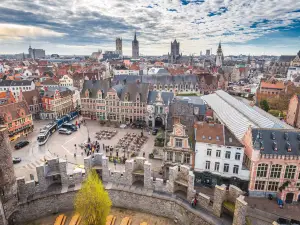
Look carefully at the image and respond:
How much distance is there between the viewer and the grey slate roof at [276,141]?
3084 centimetres

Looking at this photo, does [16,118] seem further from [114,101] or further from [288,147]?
[288,147]

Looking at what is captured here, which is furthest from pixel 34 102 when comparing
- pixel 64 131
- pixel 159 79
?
pixel 159 79

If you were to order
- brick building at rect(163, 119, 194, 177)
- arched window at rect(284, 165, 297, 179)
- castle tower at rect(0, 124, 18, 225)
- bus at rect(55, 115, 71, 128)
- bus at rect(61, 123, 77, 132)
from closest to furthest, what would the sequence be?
castle tower at rect(0, 124, 18, 225) < arched window at rect(284, 165, 297, 179) < brick building at rect(163, 119, 194, 177) < bus at rect(61, 123, 77, 132) < bus at rect(55, 115, 71, 128)

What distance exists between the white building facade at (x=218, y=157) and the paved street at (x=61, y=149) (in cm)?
903

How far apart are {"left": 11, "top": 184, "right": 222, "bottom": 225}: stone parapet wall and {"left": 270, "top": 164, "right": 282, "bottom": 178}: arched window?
55.3 ft

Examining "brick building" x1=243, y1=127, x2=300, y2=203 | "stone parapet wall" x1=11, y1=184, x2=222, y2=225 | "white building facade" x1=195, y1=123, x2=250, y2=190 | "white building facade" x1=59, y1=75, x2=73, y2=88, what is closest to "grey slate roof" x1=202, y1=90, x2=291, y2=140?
"white building facade" x1=195, y1=123, x2=250, y2=190

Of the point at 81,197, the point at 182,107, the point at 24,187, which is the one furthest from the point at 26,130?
the point at 81,197

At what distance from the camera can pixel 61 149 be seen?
46.5 metres

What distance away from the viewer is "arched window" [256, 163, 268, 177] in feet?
103

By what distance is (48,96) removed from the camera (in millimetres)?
67000

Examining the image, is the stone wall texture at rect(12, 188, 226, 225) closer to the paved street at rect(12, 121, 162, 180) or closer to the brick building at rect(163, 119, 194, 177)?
the brick building at rect(163, 119, 194, 177)

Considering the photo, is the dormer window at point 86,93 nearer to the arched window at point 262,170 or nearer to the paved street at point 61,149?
the paved street at point 61,149

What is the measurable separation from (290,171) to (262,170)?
4.09m

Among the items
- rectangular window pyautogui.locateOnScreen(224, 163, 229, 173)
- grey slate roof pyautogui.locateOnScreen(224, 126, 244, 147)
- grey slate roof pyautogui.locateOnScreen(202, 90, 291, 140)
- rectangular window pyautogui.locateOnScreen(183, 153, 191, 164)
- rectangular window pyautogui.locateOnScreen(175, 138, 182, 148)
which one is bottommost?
rectangular window pyautogui.locateOnScreen(224, 163, 229, 173)
